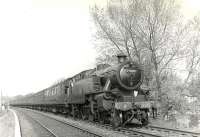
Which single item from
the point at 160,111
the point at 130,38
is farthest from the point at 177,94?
the point at 130,38

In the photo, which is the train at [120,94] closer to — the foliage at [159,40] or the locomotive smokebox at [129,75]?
the locomotive smokebox at [129,75]

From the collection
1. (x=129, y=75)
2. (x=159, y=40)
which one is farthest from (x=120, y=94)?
(x=159, y=40)

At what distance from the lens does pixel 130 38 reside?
73.4 ft

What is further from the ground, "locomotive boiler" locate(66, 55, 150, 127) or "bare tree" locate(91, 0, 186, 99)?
"bare tree" locate(91, 0, 186, 99)

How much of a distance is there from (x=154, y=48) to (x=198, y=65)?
3.36 m

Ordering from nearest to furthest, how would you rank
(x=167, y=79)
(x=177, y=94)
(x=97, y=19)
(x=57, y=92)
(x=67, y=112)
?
1. (x=177, y=94)
2. (x=167, y=79)
3. (x=97, y=19)
4. (x=67, y=112)
5. (x=57, y=92)

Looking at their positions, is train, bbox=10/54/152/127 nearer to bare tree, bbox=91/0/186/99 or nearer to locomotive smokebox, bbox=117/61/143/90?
locomotive smokebox, bbox=117/61/143/90

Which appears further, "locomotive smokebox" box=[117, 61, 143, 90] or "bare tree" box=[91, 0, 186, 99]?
"bare tree" box=[91, 0, 186, 99]

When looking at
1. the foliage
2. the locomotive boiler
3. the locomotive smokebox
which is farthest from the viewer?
the foliage

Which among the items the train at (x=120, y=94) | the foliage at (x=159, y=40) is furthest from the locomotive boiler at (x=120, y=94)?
the foliage at (x=159, y=40)

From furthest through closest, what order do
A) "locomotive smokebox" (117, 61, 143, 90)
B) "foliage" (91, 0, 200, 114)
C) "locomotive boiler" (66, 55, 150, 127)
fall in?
"foliage" (91, 0, 200, 114) → "locomotive smokebox" (117, 61, 143, 90) → "locomotive boiler" (66, 55, 150, 127)

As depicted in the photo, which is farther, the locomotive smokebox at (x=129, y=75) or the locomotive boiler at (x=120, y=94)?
the locomotive smokebox at (x=129, y=75)

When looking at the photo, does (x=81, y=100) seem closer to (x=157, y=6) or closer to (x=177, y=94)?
(x=177, y=94)

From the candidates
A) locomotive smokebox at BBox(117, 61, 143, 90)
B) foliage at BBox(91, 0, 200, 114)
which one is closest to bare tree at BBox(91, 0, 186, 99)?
foliage at BBox(91, 0, 200, 114)
